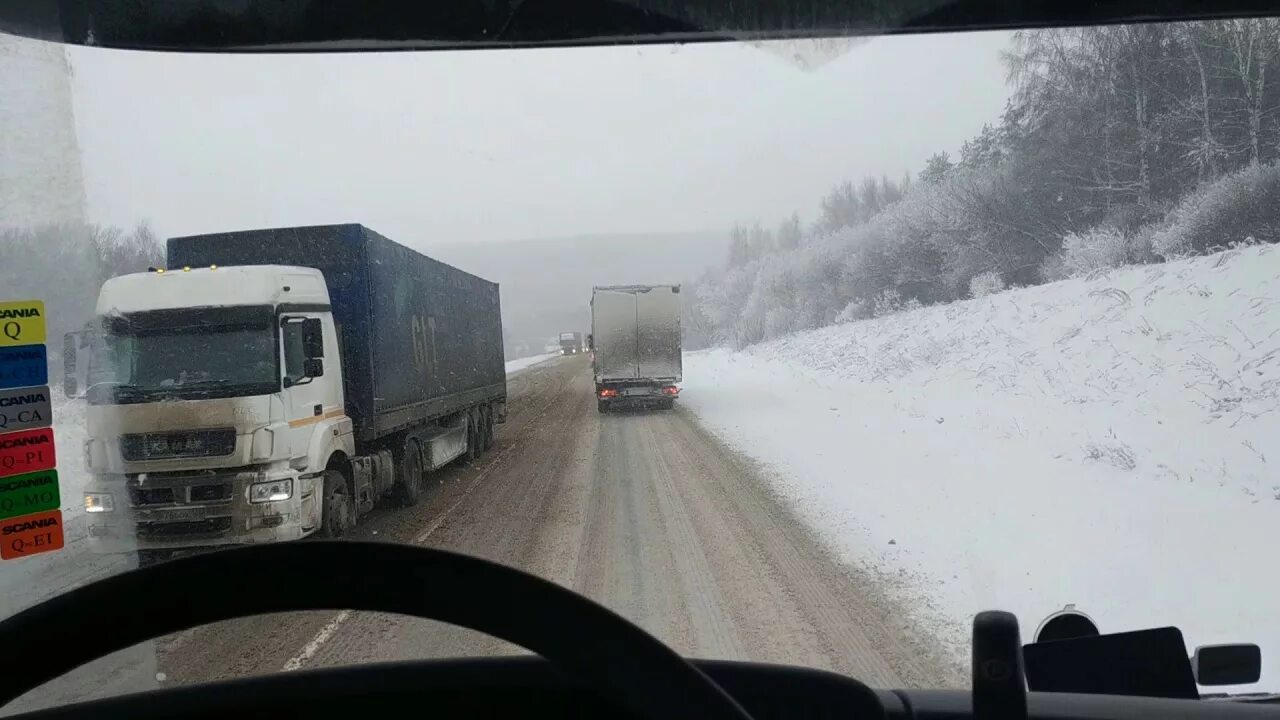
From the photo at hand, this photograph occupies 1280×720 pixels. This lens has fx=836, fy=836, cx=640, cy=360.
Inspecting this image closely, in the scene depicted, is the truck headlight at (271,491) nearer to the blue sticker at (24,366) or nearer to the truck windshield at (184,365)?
the truck windshield at (184,365)

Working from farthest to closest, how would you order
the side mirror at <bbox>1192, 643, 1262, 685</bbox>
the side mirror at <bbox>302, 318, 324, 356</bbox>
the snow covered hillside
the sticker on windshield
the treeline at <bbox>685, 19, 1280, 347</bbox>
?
1. the side mirror at <bbox>302, 318, 324, 356</bbox>
2. the snow covered hillside
3. the treeline at <bbox>685, 19, 1280, 347</bbox>
4. the sticker on windshield
5. the side mirror at <bbox>1192, 643, 1262, 685</bbox>

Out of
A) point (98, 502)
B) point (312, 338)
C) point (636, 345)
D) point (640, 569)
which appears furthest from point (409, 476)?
point (636, 345)

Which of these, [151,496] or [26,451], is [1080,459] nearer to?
[151,496]

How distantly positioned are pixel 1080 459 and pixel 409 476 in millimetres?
7687

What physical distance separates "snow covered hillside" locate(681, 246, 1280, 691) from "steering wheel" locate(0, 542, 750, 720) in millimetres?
3426

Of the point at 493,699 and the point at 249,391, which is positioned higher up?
the point at 249,391

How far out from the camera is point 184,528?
5.88m

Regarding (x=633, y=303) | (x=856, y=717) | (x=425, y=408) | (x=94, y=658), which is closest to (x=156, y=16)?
(x=94, y=658)

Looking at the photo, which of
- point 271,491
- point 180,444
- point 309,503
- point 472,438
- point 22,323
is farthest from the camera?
point 472,438

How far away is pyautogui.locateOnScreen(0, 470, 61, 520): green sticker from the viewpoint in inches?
115

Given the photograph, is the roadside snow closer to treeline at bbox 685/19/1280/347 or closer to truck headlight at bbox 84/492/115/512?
treeline at bbox 685/19/1280/347

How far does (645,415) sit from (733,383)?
632cm

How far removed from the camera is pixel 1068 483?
28.1 ft

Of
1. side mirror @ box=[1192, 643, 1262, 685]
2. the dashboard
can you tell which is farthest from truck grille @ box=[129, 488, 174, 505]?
side mirror @ box=[1192, 643, 1262, 685]
